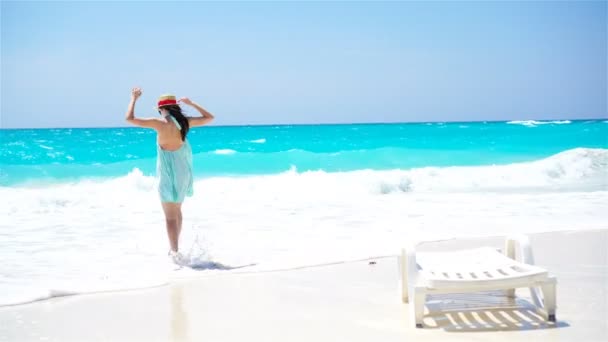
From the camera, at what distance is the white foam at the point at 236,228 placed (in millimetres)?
6215

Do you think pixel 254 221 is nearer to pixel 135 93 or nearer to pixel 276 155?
pixel 135 93

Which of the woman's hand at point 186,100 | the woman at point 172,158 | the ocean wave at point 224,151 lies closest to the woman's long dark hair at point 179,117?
the woman at point 172,158

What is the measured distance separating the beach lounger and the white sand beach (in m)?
0.17

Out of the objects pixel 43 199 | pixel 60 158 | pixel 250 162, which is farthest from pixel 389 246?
pixel 60 158

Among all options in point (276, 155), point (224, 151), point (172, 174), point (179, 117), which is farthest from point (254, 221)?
point (276, 155)

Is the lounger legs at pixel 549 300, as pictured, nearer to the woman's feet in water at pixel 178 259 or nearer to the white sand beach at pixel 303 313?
the white sand beach at pixel 303 313

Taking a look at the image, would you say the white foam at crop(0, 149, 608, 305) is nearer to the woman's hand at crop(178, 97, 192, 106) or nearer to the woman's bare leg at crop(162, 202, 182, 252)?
the woman's bare leg at crop(162, 202, 182, 252)

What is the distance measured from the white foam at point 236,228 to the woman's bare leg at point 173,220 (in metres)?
0.28

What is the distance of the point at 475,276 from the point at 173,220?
11.0ft

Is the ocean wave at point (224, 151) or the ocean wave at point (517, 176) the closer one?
the ocean wave at point (517, 176)

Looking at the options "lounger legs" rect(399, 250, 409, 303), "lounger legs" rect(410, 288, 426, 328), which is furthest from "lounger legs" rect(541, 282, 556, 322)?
"lounger legs" rect(399, 250, 409, 303)

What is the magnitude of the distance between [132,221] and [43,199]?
11.8 feet

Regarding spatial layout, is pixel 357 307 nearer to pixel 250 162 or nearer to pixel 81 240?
pixel 81 240

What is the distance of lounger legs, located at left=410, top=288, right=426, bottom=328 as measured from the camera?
3998mm
